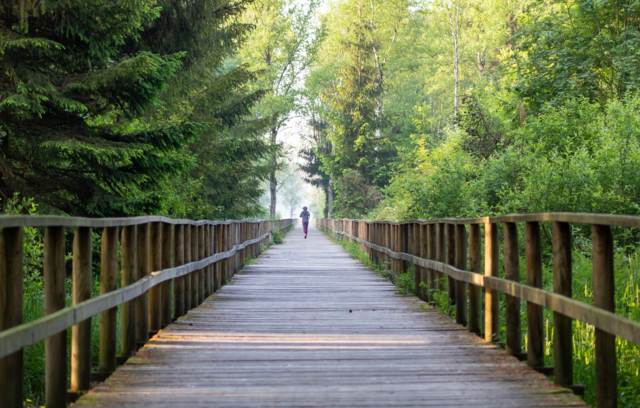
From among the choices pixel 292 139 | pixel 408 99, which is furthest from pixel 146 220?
pixel 292 139

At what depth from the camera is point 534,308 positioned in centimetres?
471

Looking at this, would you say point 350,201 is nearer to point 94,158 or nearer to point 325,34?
point 325,34

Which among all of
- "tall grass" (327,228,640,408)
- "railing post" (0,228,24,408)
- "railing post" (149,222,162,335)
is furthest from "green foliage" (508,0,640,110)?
"railing post" (0,228,24,408)

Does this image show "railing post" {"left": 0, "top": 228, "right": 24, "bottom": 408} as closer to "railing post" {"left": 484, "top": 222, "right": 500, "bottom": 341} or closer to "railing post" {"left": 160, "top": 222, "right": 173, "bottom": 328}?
"railing post" {"left": 160, "top": 222, "right": 173, "bottom": 328}

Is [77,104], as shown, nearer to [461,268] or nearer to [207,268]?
[207,268]

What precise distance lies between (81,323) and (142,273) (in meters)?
1.44

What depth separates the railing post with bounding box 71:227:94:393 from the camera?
13.6 feet

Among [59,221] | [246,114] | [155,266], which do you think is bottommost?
[155,266]

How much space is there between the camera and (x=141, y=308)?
5.71 m

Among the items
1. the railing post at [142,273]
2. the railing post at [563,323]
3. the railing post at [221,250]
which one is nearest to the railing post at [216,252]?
the railing post at [221,250]

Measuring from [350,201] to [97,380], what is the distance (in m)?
33.4

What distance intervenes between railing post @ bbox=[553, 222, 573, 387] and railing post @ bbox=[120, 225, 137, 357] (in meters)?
3.33

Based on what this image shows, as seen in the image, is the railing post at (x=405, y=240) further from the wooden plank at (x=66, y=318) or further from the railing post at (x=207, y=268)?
the wooden plank at (x=66, y=318)

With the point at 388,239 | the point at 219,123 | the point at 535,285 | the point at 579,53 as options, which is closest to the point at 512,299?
the point at 535,285
